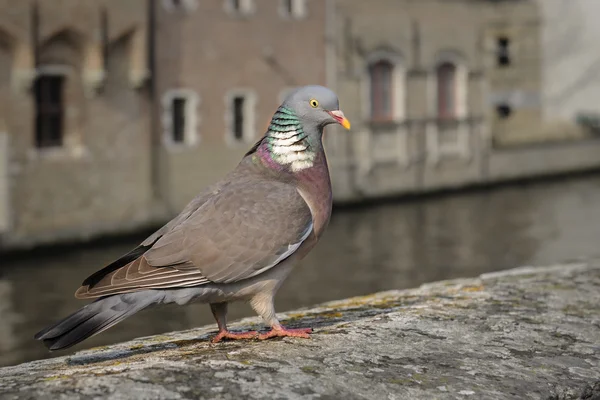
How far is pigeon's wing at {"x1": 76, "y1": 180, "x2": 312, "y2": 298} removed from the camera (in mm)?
3648

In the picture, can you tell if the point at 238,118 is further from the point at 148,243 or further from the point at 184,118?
the point at 148,243

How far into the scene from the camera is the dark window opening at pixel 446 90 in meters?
27.1

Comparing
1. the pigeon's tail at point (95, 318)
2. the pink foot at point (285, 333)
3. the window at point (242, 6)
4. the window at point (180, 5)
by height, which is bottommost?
the pink foot at point (285, 333)

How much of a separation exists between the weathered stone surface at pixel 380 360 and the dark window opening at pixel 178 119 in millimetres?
16382

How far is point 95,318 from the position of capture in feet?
11.2

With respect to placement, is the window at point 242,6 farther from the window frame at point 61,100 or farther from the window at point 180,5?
the window frame at point 61,100

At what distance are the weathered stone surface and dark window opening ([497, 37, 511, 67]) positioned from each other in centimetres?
3044

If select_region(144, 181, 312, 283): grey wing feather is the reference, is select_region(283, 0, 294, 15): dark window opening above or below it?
above

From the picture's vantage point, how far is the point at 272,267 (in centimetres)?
379

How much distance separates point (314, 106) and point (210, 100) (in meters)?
17.2

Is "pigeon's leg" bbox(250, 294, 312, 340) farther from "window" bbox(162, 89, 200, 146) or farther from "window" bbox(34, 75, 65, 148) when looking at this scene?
"window" bbox(162, 89, 200, 146)

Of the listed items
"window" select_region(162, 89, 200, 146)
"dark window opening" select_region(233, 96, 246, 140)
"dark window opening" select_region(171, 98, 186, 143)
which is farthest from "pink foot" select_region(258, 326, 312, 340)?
"dark window opening" select_region(233, 96, 246, 140)

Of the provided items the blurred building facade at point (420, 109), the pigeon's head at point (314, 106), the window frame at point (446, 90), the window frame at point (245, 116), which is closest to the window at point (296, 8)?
the blurred building facade at point (420, 109)

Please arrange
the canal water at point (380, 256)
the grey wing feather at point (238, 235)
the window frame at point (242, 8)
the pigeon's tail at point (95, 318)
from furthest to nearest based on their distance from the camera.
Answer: the window frame at point (242, 8), the canal water at point (380, 256), the grey wing feather at point (238, 235), the pigeon's tail at point (95, 318)
